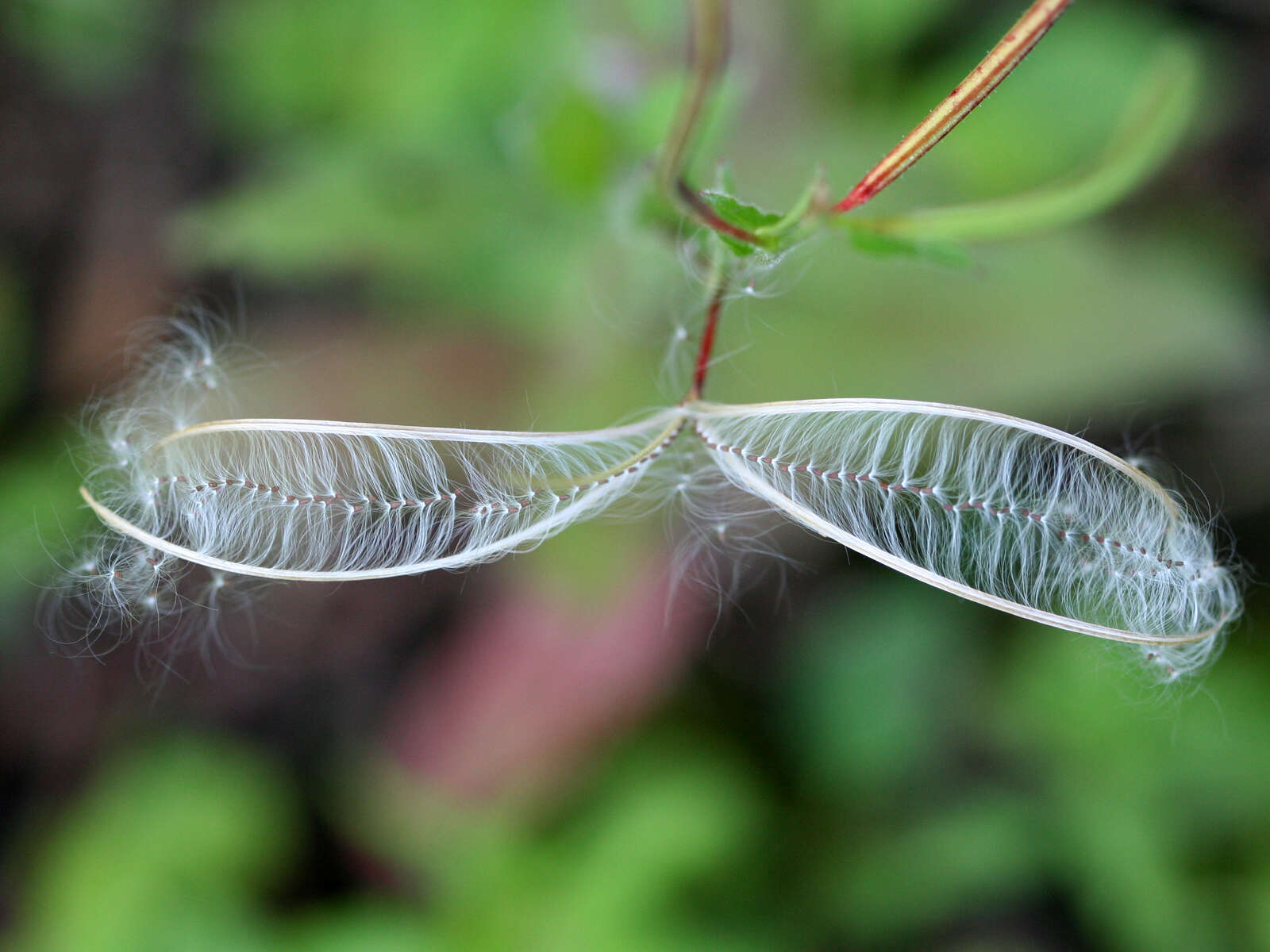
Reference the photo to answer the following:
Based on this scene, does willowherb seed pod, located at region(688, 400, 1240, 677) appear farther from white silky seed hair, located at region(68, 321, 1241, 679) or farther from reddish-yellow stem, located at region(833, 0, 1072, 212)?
reddish-yellow stem, located at region(833, 0, 1072, 212)

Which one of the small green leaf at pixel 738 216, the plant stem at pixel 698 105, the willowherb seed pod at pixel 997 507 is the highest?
the small green leaf at pixel 738 216

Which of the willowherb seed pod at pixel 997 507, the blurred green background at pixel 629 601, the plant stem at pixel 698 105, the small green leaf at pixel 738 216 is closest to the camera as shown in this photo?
the plant stem at pixel 698 105

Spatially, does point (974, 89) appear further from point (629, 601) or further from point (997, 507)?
point (629, 601)

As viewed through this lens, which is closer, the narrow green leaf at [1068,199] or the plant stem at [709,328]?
the narrow green leaf at [1068,199]

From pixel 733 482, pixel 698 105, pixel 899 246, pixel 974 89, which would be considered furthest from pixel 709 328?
pixel 698 105

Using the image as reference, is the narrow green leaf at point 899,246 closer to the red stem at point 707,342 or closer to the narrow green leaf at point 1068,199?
the narrow green leaf at point 1068,199

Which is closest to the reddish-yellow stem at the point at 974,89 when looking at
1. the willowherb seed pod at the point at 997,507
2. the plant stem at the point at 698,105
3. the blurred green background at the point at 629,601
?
the plant stem at the point at 698,105

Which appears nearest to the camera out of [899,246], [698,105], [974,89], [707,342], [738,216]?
[698,105]
